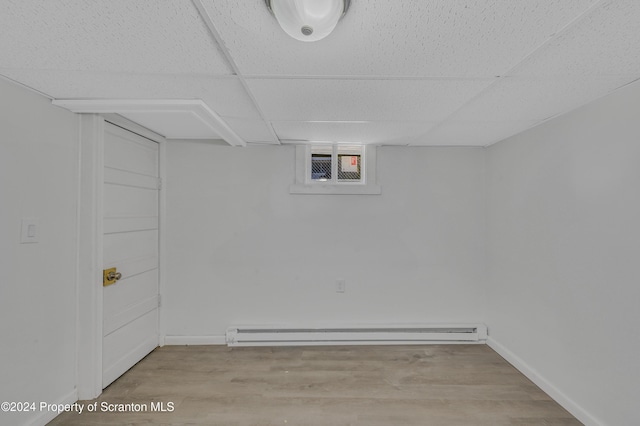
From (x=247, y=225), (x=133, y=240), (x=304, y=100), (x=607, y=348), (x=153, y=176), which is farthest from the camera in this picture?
(x=247, y=225)

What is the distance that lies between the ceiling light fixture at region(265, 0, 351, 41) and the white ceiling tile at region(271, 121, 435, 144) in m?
1.23

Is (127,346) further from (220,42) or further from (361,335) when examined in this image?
(220,42)

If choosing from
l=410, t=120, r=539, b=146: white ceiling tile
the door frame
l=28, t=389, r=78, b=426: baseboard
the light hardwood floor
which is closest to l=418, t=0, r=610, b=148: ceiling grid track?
l=410, t=120, r=539, b=146: white ceiling tile

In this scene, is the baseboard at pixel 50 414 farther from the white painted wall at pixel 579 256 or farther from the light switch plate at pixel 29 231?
the white painted wall at pixel 579 256

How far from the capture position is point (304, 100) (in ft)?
5.77

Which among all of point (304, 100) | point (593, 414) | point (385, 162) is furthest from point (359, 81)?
point (593, 414)

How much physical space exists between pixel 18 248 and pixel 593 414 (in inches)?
139

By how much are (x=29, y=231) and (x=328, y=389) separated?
217 cm

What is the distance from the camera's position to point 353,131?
7.89 feet

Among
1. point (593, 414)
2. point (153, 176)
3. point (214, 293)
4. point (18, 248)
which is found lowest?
point (593, 414)

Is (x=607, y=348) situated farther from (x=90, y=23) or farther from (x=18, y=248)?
(x=18, y=248)

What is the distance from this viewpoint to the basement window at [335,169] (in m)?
2.83

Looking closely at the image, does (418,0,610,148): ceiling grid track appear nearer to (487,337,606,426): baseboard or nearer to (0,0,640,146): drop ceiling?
(0,0,640,146): drop ceiling

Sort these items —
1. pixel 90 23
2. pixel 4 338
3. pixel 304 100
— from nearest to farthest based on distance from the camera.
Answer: pixel 90 23, pixel 4 338, pixel 304 100
